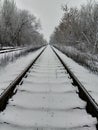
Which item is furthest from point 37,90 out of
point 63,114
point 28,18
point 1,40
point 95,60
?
point 28,18

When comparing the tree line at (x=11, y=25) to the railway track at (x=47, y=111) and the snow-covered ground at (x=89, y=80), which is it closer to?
the snow-covered ground at (x=89, y=80)

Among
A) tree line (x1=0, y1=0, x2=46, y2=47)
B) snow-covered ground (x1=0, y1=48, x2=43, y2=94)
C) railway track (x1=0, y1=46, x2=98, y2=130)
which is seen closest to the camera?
railway track (x1=0, y1=46, x2=98, y2=130)

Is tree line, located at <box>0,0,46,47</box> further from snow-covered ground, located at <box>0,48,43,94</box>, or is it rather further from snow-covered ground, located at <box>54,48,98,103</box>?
snow-covered ground, located at <box>54,48,98,103</box>

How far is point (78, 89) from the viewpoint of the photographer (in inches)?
319

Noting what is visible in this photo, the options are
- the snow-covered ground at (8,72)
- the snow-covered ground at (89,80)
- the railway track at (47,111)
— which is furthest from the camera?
the snow-covered ground at (8,72)

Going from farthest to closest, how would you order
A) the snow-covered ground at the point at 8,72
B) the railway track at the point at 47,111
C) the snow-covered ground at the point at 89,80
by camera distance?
the snow-covered ground at the point at 8,72
the snow-covered ground at the point at 89,80
the railway track at the point at 47,111

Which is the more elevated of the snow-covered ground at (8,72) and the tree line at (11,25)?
the tree line at (11,25)

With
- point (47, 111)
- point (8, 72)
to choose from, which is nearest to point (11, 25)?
point (8, 72)

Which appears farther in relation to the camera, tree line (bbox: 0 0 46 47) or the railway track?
tree line (bbox: 0 0 46 47)

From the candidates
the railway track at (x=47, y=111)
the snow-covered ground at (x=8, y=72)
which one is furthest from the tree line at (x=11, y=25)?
the railway track at (x=47, y=111)

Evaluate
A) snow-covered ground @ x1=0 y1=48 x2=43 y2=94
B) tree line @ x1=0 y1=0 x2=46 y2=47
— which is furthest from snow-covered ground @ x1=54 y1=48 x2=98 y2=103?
tree line @ x1=0 y1=0 x2=46 y2=47

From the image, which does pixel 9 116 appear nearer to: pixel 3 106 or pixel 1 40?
pixel 3 106

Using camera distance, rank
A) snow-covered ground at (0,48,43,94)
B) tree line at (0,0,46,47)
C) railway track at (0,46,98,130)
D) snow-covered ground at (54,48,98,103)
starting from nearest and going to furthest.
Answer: railway track at (0,46,98,130), snow-covered ground at (54,48,98,103), snow-covered ground at (0,48,43,94), tree line at (0,0,46,47)

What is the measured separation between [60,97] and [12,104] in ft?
5.39
